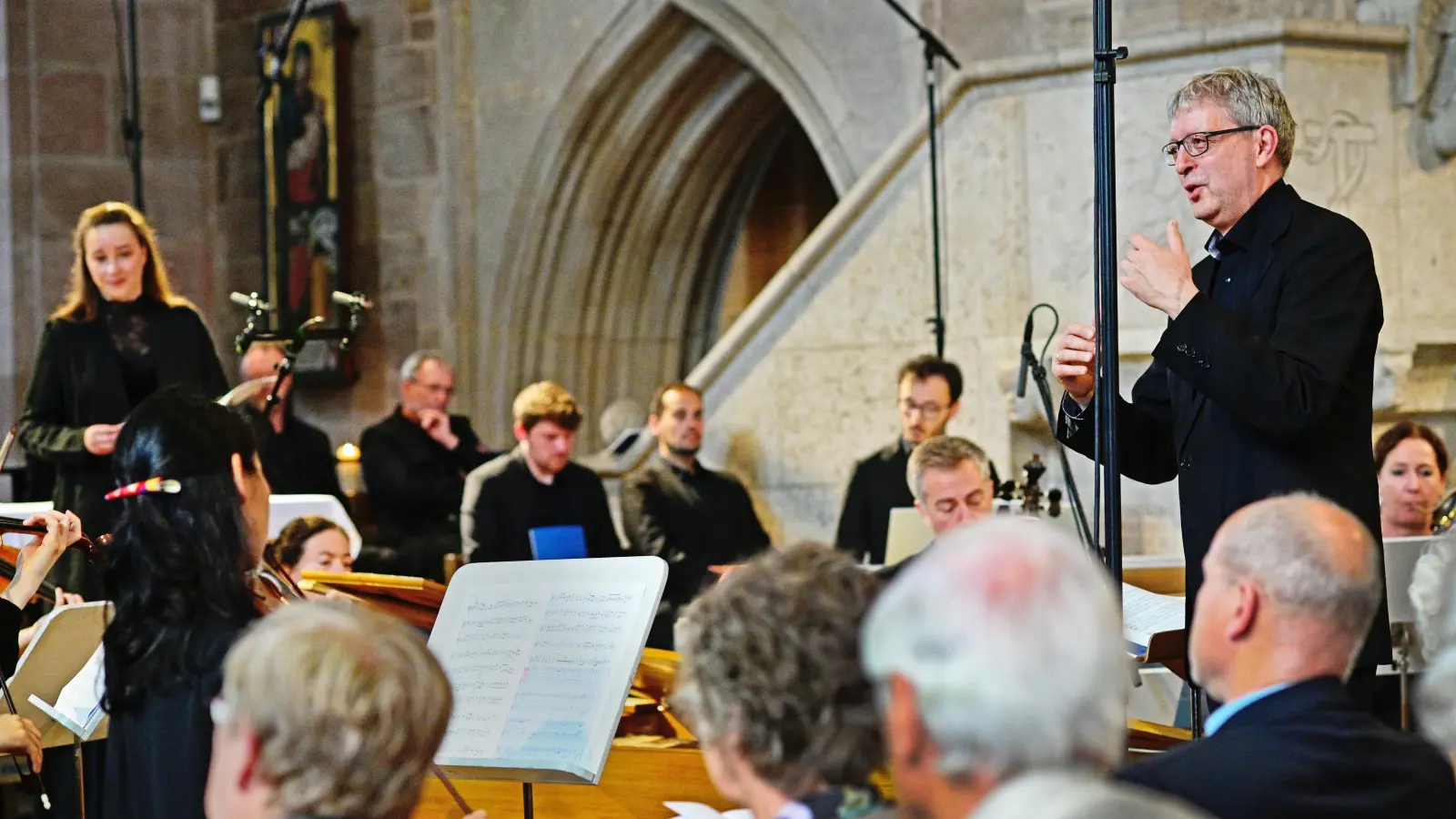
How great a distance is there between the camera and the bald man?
7.43m

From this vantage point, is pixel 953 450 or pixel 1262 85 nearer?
pixel 1262 85

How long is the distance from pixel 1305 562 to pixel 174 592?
1.53 m

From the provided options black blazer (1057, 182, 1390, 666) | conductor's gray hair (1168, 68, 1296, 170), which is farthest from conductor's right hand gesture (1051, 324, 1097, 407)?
conductor's gray hair (1168, 68, 1296, 170)

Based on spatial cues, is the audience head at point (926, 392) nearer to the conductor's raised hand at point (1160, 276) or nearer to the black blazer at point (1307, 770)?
the conductor's raised hand at point (1160, 276)

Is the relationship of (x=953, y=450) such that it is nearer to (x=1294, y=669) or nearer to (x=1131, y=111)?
(x=1131, y=111)

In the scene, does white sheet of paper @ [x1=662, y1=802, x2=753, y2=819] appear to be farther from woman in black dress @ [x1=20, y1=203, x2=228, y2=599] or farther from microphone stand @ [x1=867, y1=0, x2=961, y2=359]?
microphone stand @ [x1=867, y1=0, x2=961, y2=359]

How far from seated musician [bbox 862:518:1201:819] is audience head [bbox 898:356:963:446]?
495 cm

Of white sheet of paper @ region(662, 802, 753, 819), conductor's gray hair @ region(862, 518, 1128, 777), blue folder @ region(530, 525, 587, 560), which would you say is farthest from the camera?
blue folder @ region(530, 525, 587, 560)

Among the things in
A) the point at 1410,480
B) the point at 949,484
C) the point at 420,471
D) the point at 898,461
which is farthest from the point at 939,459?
the point at 420,471

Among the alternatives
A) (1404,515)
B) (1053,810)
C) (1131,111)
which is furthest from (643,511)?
(1053,810)

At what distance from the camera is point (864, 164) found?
28.8 ft

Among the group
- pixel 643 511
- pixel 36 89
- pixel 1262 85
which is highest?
pixel 36 89

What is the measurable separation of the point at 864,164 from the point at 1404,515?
3.99 m

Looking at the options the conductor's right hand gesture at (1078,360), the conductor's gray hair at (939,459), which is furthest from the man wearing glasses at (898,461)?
the conductor's right hand gesture at (1078,360)
